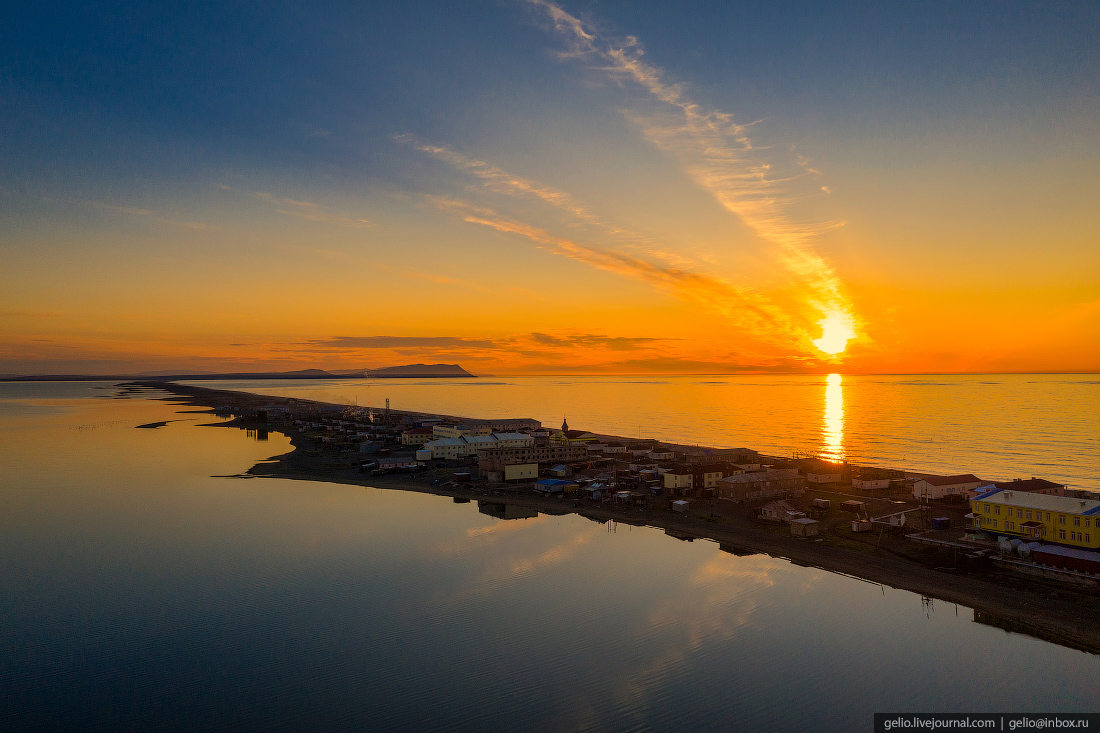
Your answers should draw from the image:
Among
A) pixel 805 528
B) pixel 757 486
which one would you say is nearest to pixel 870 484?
pixel 757 486

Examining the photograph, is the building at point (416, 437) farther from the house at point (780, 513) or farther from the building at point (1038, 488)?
the building at point (1038, 488)

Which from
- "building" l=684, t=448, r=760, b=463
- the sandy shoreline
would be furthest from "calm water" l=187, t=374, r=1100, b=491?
the sandy shoreline

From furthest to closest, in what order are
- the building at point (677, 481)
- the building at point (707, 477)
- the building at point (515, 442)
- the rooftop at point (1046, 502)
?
the building at point (515, 442), the building at point (707, 477), the building at point (677, 481), the rooftop at point (1046, 502)

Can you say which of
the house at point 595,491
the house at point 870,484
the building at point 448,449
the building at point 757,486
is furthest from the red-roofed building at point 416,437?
the house at point 870,484

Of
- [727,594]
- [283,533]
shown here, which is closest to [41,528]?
[283,533]

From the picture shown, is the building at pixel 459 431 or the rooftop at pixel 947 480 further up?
the rooftop at pixel 947 480

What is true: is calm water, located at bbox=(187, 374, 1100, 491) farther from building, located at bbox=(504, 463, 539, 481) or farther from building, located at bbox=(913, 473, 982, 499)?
building, located at bbox=(504, 463, 539, 481)

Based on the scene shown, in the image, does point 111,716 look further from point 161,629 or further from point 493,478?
point 493,478
